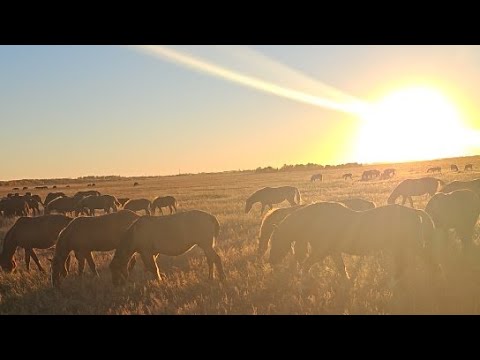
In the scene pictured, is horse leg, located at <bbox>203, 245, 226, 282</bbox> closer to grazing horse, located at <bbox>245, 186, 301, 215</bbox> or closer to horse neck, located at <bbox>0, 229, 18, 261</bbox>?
horse neck, located at <bbox>0, 229, 18, 261</bbox>

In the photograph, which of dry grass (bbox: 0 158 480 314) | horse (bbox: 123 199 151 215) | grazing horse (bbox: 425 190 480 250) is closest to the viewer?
dry grass (bbox: 0 158 480 314)


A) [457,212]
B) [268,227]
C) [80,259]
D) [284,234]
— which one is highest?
[457,212]

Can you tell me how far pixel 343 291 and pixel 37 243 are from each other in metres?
9.40

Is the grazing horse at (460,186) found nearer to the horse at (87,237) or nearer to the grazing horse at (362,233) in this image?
the grazing horse at (362,233)

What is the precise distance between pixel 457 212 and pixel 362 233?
378 cm

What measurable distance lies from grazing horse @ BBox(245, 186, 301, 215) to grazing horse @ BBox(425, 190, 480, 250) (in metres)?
13.2

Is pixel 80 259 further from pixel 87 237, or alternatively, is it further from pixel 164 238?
pixel 164 238

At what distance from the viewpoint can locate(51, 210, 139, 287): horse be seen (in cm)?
1024

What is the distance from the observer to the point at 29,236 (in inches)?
473

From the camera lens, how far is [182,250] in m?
9.73

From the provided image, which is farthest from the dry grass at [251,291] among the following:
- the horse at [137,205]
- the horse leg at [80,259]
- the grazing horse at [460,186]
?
the horse at [137,205]

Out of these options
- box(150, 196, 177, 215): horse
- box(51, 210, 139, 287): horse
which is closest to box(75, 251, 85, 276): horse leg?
box(51, 210, 139, 287): horse

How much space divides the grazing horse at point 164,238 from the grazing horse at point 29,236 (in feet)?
12.2

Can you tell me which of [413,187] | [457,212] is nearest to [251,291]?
[457,212]
